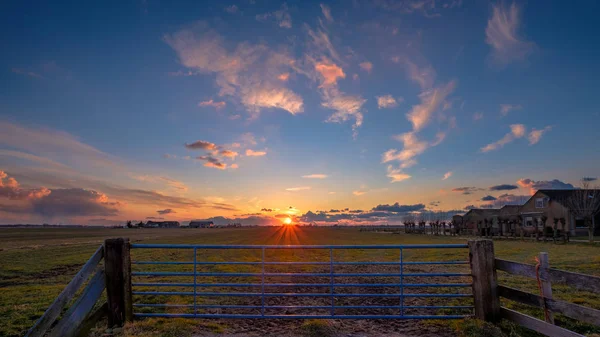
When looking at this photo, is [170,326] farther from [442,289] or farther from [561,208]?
[561,208]

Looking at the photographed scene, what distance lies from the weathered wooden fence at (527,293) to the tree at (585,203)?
51093 mm

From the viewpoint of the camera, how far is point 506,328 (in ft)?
25.2

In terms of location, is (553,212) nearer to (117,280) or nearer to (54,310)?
(117,280)

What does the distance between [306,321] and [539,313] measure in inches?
259

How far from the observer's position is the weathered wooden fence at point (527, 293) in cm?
595

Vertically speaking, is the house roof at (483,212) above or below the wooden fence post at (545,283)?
above

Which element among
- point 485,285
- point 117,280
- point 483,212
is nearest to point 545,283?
point 485,285

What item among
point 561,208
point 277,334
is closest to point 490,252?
point 277,334

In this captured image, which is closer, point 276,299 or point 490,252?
point 490,252

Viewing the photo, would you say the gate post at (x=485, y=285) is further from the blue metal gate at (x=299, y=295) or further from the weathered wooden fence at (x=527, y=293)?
the blue metal gate at (x=299, y=295)

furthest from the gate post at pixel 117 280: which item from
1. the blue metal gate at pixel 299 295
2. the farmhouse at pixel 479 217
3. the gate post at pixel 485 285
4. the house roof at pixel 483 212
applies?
the house roof at pixel 483 212

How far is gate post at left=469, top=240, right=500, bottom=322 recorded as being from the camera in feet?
25.4

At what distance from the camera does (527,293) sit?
7047mm

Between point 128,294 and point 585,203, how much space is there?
197 ft
